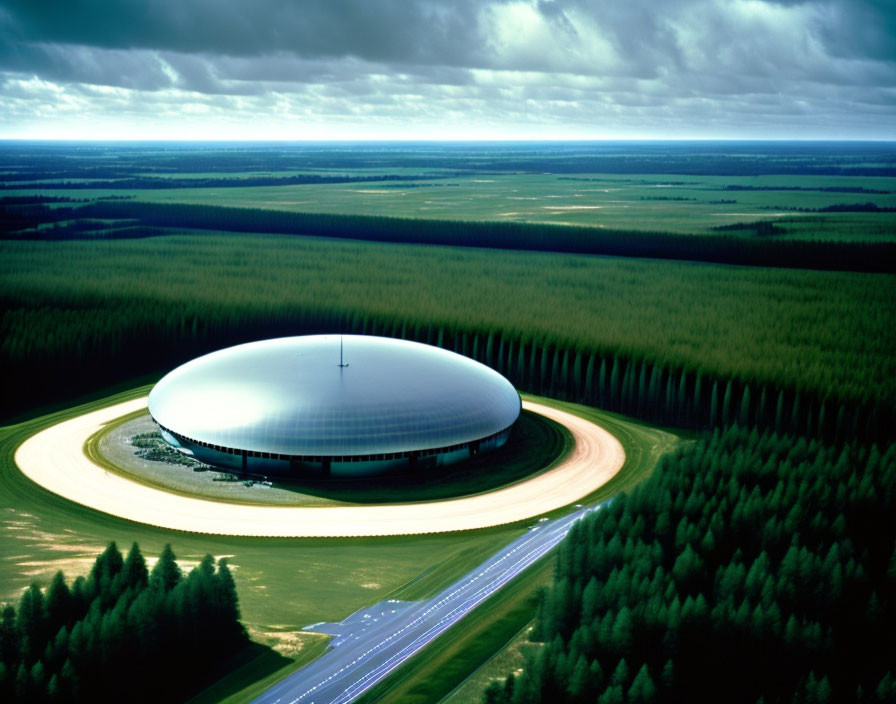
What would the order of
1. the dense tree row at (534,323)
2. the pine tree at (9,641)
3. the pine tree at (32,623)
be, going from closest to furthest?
the pine tree at (9,641), the pine tree at (32,623), the dense tree row at (534,323)

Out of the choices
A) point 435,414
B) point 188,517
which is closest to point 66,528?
point 188,517

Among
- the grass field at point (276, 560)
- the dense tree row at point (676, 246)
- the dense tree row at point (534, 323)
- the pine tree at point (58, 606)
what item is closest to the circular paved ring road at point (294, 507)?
the grass field at point (276, 560)

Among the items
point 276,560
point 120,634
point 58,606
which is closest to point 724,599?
point 276,560

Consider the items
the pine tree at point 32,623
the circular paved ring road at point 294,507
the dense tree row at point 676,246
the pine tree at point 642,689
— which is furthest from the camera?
the dense tree row at point 676,246

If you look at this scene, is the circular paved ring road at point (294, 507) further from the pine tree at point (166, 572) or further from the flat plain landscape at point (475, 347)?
the pine tree at point (166, 572)

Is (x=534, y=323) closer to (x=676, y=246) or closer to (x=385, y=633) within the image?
(x=385, y=633)

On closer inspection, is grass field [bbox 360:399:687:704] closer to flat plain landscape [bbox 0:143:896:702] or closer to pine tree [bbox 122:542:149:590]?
flat plain landscape [bbox 0:143:896:702]

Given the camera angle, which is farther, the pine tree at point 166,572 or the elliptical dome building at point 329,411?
the elliptical dome building at point 329,411

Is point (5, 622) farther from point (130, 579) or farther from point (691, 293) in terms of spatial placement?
point (691, 293)
